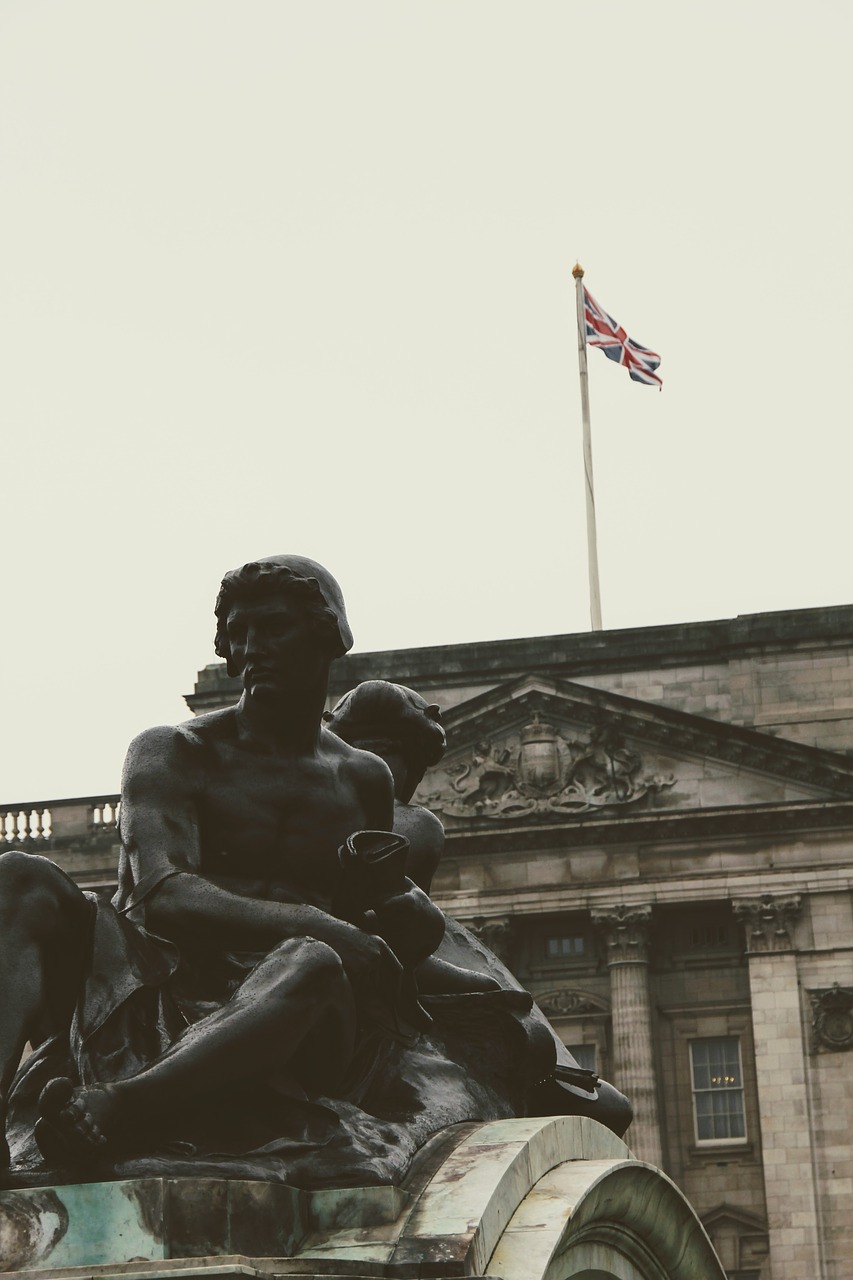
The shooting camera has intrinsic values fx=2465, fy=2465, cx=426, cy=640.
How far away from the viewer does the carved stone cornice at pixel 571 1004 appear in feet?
144

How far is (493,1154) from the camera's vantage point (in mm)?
3961

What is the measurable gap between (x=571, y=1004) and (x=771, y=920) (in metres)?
3.96

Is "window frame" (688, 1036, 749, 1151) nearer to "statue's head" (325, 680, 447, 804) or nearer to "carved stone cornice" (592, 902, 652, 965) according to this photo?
"carved stone cornice" (592, 902, 652, 965)

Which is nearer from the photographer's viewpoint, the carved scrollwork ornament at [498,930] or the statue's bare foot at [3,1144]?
the statue's bare foot at [3,1144]

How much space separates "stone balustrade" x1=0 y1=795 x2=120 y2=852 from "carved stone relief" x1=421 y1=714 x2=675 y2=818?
5.83 metres

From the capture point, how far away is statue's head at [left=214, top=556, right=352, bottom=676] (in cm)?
443

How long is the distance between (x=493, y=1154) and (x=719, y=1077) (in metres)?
39.7

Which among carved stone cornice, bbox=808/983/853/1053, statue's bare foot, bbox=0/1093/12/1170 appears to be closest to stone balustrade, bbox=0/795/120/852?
carved stone cornice, bbox=808/983/853/1053

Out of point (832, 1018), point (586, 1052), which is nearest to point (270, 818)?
point (832, 1018)

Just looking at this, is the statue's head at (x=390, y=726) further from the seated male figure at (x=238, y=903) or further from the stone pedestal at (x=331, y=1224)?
the stone pedestal at (x=331, y=1224)

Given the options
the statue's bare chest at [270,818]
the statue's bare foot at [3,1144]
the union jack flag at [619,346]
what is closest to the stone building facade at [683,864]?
the union jack flag at [619,346]

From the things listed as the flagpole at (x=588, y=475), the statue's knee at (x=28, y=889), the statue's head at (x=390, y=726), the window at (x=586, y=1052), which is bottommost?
the window at (x=586, y=1052)

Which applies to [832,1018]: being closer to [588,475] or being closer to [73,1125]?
[588,475]

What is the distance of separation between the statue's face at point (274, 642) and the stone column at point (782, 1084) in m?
38.0
